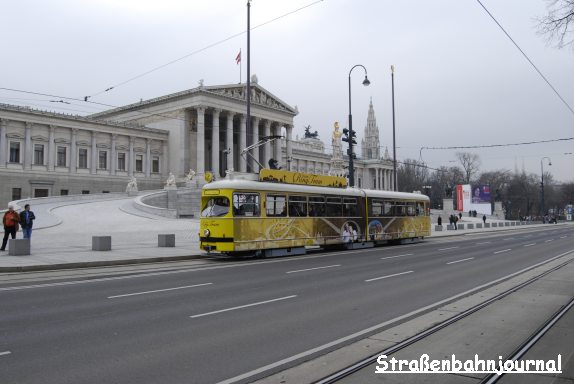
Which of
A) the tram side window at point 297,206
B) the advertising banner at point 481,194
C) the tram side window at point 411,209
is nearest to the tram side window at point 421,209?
the tram side window at point 411,209

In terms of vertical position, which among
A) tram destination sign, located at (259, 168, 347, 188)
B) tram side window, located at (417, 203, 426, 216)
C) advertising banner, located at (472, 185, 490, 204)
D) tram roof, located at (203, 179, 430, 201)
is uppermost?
advertising banner, located at (472, 185, 490, 204)

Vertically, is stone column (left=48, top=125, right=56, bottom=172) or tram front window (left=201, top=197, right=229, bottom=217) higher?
stone column (left=48, top=125, right=56, bottom=172)

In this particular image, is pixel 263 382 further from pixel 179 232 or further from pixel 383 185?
pixel 383 185

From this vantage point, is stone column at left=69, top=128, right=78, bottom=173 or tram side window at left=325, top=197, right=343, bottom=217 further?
stone column at left=69, top=128, right=78, bottom=173

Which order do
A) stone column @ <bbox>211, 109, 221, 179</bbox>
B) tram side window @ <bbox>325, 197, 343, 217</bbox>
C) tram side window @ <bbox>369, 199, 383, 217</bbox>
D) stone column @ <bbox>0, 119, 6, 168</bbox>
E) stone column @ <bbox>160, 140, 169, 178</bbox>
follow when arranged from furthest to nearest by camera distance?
stone column @ <bbox>160, 140, 169, 178</bbox>, stone column @ <bbox>211, 109, 221, 179</bbox>, stone column @ <bbox>0, 119, 6, 168</bbox>, tram side window @ <bbox>369, 199, 383, 217</bbox>, tram side window @ <bbox>325, 197, 343, 217</bbox>

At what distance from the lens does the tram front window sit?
2033 centimetres

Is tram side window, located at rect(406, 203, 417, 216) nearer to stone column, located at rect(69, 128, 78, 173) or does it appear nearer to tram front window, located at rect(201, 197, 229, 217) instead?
tram front window, located at rect(201, 197, 229, 217)

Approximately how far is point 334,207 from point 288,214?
3.72 m

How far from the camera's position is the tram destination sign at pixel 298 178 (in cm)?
2208

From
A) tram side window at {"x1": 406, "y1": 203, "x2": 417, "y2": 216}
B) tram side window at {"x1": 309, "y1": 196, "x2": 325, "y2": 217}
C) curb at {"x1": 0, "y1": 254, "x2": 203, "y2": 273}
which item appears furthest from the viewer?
tram side window at {"x1": 406, "y1": 203, "x2": 417, "y2": 216}

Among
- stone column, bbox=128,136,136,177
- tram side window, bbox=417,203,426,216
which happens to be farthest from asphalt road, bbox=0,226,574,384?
stone column, bbox=128,136,136,177

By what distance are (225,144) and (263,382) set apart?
89600mm

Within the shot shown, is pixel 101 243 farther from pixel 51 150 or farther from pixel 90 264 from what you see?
pixel 51 150

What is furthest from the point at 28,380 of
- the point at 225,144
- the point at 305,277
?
the point at 225,144
